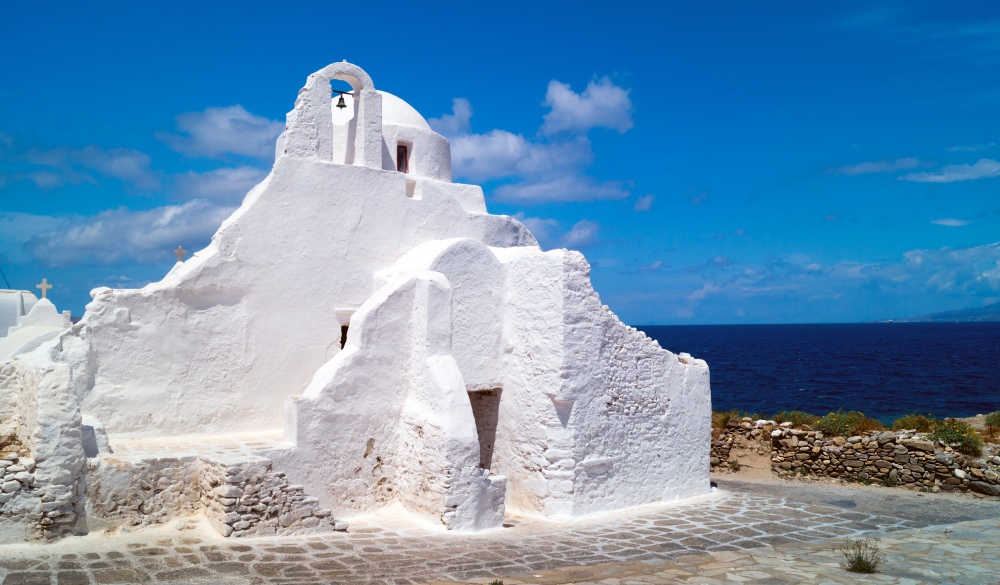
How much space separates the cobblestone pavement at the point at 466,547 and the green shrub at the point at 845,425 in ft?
9.84

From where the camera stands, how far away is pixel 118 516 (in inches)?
319

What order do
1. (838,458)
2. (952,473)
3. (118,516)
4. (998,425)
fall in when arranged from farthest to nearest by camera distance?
(998,425)
(838,458)
(952,473)
(118,516)

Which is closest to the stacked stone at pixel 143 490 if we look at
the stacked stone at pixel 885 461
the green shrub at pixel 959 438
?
the stacked stone at pixel 885 461

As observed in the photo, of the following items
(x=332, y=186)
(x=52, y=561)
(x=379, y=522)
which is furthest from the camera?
(x=332, y=186)

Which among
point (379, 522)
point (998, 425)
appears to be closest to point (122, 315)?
point (379, 522)

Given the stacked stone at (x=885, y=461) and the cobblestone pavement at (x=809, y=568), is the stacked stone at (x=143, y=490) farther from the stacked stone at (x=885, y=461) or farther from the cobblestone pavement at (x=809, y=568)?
the stacked stone at (x=885, y=461)

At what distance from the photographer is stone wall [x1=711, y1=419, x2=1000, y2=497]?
13.4 metres

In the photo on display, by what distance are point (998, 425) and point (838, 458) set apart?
4.46 m

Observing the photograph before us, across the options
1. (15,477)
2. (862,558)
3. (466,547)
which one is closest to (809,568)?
(862,558)

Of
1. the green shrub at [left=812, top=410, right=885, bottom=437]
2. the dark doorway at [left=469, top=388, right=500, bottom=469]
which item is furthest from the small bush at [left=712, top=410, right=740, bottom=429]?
the dark doorway at [left=469, top=388, right=500, bottom=469]

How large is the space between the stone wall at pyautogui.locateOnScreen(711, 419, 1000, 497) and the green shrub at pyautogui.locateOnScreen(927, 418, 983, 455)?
0.15 metres

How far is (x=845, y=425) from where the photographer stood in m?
15.4

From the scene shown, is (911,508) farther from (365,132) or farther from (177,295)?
(177,295)

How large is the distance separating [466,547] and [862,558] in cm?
415
